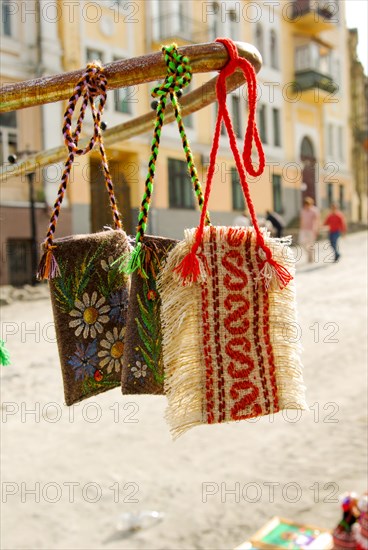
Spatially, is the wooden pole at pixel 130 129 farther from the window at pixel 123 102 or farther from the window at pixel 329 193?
the window at pixel 329 193

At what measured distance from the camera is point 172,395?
120 centimetres

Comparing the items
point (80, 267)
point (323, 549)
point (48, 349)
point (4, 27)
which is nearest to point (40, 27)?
point (4, 27)

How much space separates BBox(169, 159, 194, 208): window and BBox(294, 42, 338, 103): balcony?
713 cm

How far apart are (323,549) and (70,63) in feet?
38.3

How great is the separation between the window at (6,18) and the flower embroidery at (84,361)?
12396 mm

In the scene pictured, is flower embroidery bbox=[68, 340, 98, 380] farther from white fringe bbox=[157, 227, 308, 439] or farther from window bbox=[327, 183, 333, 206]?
window bbox=[327, 183, 333, 206]

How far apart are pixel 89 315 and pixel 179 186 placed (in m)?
15.5

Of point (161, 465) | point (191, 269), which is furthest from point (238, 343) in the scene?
point (161, 465)

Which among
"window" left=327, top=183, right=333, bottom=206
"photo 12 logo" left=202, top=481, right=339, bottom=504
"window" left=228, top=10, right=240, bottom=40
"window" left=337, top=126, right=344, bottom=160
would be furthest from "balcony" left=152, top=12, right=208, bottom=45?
"photo 12 logo" left=202, top=481, right=339, bottom=504

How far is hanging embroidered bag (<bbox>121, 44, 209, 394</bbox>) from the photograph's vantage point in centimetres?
115

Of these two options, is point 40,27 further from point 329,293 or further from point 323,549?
point 323,549

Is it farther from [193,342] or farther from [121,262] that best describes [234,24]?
[193,342]

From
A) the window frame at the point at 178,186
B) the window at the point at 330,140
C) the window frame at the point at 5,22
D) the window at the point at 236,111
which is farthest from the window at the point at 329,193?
the window frame at the point at 5,22

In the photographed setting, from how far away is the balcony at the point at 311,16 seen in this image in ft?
72.0
